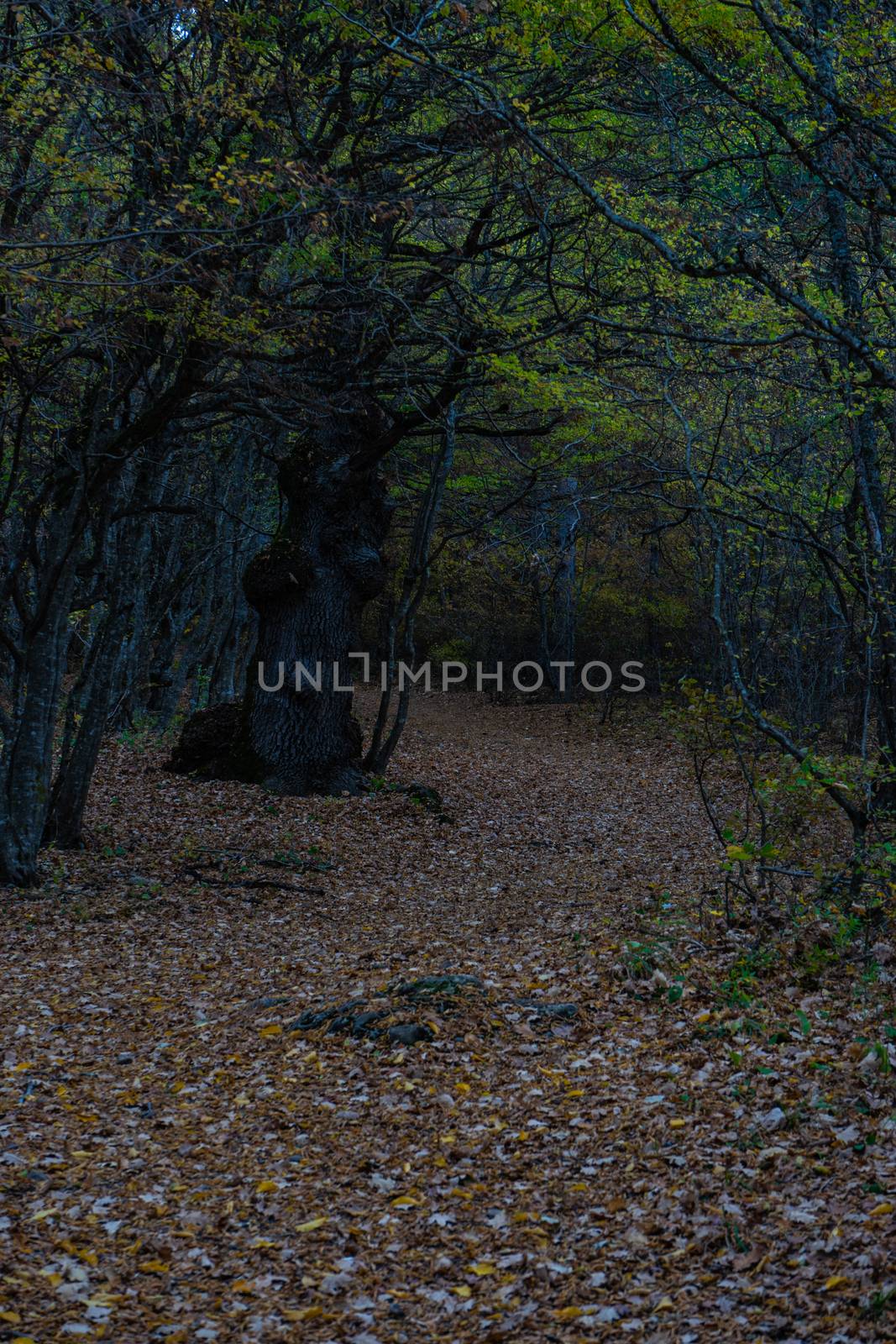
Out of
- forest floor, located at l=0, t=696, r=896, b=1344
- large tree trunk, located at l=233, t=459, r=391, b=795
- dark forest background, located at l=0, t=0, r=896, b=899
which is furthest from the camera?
large tree trunk, located at l=233, t=459, r=391, b=795

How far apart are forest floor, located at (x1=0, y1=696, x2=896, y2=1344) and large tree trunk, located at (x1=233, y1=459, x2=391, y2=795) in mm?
3484

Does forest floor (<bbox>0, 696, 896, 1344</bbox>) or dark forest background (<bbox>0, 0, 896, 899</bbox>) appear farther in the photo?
dark forest background (<bbox>0, 0, 896, 899</bbox>)

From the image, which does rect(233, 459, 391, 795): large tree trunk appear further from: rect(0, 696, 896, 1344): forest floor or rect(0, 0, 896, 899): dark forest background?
rect(0, 696, 896, 1344): forest floor

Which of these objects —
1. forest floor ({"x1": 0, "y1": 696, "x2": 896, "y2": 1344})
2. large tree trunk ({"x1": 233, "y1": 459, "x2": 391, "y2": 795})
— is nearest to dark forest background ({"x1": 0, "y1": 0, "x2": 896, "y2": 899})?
Result: large tree trunk ({"x1": 233, "y1": 459, "x2": 391, "y2": 795})

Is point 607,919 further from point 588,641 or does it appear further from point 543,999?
point 588,641

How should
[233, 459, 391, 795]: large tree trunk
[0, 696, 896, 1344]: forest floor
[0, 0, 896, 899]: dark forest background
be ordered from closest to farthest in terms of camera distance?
[0, 696, 896, 1344]: forest floor → [0, 0, 896, 899]: dark forest background → [233, 459, 391, 795]: large tree trunk

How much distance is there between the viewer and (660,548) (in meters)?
21.2

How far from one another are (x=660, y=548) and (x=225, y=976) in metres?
15.8

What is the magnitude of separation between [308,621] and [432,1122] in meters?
8.74

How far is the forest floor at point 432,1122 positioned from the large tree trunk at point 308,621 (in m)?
3.48

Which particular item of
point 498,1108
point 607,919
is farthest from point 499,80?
point 498,1108

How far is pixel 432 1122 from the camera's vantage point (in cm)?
480

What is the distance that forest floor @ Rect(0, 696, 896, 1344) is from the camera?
341 cm

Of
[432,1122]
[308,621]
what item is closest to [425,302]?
[308,621]
